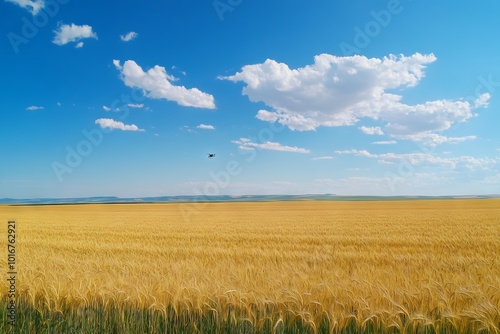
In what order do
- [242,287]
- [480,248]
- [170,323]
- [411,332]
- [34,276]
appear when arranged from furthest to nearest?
[480,248] < [34,276] < [242,287] < [170,323] < [411,332]

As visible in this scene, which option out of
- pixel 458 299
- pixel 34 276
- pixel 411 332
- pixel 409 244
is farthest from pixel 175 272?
pixel 409 244

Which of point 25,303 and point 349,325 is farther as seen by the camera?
point 25,303

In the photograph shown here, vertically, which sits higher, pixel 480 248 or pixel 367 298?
pixel 367 298

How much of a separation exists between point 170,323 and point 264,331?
1142mm

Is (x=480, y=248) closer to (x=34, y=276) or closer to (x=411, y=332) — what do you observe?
(x=411, y=332)

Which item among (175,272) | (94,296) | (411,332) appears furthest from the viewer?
(175,272)

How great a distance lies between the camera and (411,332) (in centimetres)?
337

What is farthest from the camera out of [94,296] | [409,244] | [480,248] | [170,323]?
[409,244]

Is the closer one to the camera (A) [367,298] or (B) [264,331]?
(B) [264,331]

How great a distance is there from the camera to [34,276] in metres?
5.28

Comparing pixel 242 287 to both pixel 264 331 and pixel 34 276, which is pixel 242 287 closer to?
pixel 264 331

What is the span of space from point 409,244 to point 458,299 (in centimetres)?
1031

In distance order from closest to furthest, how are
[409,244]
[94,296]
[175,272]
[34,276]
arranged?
1. [94,296]
2. [34,276]
3. [175,272]
4. [409,244]

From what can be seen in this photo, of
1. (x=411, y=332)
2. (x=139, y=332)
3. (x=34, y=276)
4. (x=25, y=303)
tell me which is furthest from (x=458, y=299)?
(x=34, y=276)
